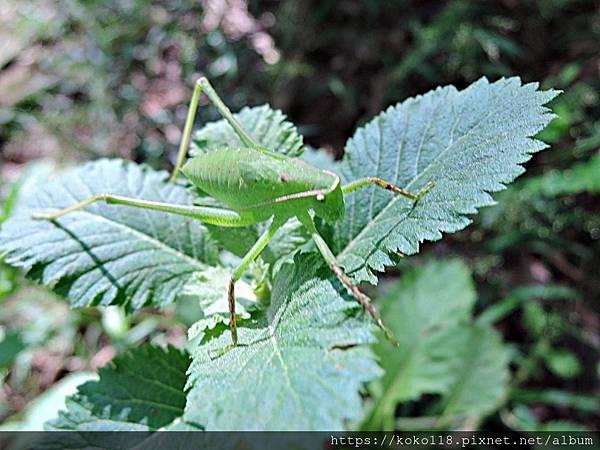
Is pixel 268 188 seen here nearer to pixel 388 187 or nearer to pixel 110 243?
pixel 388 187

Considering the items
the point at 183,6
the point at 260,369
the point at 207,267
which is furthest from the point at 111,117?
the point at 260,369

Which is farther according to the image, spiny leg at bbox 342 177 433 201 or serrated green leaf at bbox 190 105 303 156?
serrated green leaf at bbox 190 105 303 156

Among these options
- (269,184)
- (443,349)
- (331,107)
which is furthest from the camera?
(331,107)

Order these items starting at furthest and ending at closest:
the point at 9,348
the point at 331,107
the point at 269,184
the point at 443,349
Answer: the point at 331,107 < the point at 443,349 < the point at 9,348 < the point at 269,184

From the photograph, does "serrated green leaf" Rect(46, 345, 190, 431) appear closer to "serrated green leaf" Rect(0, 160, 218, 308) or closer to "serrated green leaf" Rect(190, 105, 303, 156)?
"serrated green leaf" Rect(0, 160, 218, 308)

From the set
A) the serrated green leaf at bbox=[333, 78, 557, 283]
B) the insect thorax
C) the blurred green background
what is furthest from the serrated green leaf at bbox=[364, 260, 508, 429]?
the insect thorax

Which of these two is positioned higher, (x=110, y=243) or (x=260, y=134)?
(x=260, y=134)

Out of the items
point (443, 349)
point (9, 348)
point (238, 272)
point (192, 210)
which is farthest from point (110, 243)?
point (443, 349)
